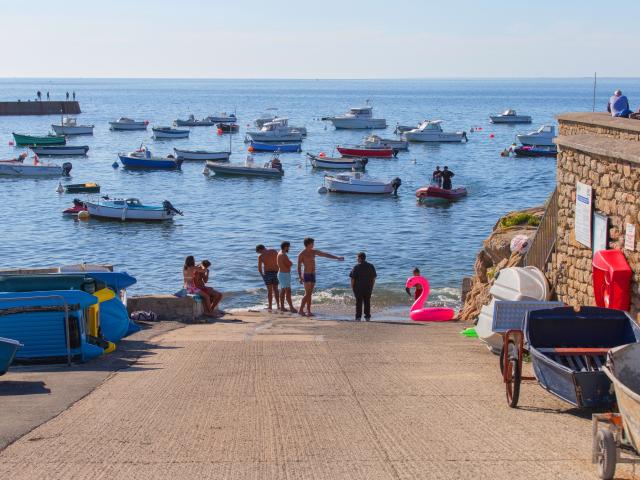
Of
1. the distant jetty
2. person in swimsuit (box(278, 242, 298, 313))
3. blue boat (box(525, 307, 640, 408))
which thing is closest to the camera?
blue boat (box(525, 307, 640, 408))

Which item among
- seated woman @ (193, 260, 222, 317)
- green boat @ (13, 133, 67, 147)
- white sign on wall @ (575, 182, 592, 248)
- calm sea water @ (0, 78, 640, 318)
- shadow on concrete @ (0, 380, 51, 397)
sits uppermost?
white sign on wall @ (575, 182, 592, 248)

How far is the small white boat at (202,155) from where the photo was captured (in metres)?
72.7

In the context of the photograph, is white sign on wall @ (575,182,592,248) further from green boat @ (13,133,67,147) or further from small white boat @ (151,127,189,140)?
small white boat @ (151,127,189,140)

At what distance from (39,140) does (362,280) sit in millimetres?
73347

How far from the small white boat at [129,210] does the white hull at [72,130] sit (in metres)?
60.6

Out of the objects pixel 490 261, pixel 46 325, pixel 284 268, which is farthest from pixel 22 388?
pixel 490 261

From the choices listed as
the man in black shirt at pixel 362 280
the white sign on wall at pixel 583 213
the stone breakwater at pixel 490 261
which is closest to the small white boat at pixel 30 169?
the stone breakwater at pixel 490 261

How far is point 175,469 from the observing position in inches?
314

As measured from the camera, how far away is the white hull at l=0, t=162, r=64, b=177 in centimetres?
6688

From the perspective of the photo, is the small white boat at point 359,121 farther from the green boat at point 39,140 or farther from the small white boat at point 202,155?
the small white boat at point 202,155

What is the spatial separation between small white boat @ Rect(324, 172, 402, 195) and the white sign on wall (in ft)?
135

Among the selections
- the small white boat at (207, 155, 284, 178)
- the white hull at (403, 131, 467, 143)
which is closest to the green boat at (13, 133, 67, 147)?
the small white boat at (207, 155, 284, 178)

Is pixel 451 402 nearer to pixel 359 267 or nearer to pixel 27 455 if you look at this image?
pixel 27 455

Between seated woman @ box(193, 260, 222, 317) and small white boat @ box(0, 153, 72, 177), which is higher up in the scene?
seated woman @ box(193, 260, 222, 317)
